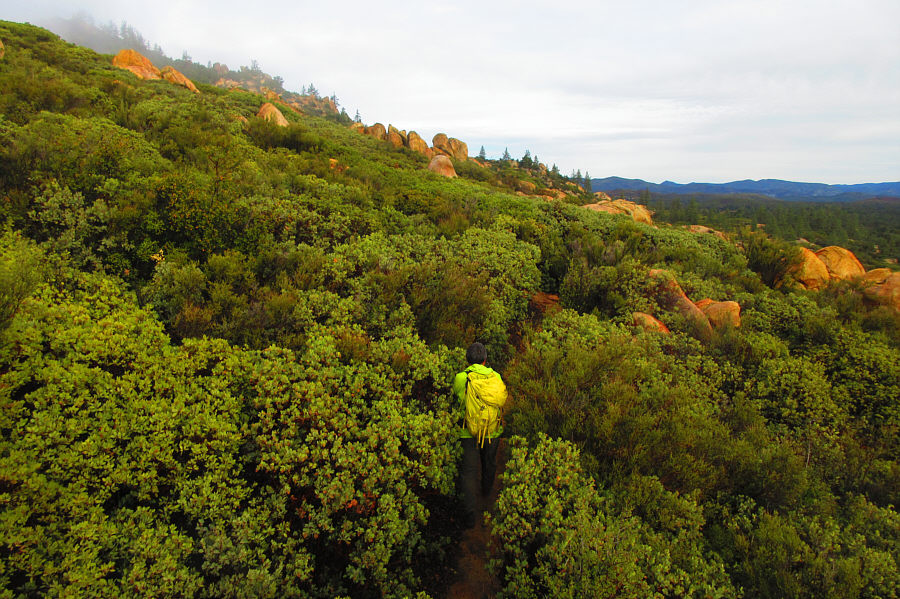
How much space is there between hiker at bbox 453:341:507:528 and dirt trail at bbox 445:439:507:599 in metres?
0.13

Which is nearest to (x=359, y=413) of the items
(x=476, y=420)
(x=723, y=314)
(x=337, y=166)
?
(x=476, y=420)

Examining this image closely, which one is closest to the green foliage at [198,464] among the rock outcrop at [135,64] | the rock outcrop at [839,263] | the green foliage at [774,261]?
the green foliage at [774,261]

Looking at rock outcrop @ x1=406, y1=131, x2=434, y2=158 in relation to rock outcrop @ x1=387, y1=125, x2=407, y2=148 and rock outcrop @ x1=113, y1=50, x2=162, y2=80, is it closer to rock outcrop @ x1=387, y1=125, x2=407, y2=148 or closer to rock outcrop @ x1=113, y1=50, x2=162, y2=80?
rock outcrop @ x1=387, y1=125, x2=407, y2=148

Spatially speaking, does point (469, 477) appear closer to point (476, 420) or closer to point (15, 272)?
point (476, 420)

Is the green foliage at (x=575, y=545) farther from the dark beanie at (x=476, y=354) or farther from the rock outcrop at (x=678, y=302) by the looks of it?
the rock outcrop at (x=678, y=302)

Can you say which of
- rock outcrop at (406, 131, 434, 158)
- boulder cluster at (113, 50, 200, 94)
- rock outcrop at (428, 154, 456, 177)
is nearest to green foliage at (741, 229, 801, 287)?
rock outcrop at (428, 154, 456, 177)

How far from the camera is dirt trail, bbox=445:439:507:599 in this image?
3631 mm

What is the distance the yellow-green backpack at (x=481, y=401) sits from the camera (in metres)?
4.16

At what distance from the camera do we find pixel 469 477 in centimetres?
429

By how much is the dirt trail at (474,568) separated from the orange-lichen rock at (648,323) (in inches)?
182

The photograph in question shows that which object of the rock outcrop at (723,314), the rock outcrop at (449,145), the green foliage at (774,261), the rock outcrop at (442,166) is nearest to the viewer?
the rock outcrop at (723,314)

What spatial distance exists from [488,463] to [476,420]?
26.4 inches

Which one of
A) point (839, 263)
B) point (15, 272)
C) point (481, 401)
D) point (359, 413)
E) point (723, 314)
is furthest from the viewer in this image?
point (839, 263)

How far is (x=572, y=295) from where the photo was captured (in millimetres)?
8633
